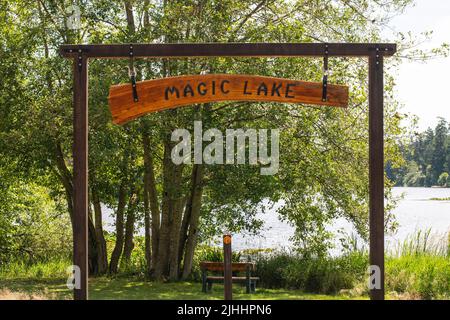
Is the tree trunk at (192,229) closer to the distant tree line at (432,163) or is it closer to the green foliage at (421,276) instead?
the green foliage at (421,276)

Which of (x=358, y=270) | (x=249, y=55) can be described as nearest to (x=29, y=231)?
(x=358, y=270)

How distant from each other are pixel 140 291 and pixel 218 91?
5904 millimetres

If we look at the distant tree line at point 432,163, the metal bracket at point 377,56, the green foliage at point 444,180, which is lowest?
the metal bracket at point 377,56

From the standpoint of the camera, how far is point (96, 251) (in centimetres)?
1709

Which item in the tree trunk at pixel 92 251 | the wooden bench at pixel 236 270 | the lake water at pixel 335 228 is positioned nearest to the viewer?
the wooden bench at pixel 236 270

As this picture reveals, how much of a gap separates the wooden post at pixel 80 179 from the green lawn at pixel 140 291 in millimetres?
2957

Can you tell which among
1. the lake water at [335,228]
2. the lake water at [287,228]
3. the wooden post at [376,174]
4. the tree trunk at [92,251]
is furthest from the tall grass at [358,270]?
the wooden post at [376,174]

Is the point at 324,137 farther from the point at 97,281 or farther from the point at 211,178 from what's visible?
the point at 97,281

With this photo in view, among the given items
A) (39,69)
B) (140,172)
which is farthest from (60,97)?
(140,172)

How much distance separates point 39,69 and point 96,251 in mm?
4906

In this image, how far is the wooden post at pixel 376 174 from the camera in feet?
26.6

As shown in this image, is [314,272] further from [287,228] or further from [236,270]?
[287,228]

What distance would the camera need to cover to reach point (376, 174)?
319 inches

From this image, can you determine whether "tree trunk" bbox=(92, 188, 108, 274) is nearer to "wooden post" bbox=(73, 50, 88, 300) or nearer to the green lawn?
the green lawn
